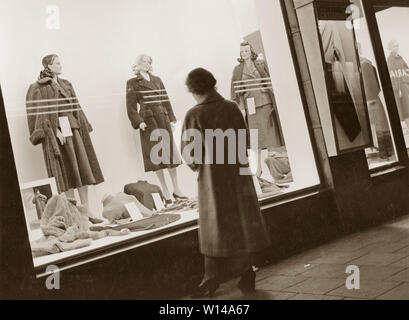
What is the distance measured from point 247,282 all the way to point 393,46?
5.02 metres

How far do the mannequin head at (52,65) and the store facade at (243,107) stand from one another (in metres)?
0.08

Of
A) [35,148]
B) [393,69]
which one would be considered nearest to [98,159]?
[35,148]

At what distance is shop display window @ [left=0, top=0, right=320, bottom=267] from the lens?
5.20 meters

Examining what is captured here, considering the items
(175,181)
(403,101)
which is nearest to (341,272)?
(175,181)

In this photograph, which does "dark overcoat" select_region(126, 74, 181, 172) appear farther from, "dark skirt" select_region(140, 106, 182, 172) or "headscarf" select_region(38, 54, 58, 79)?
"headscarf" select_region(38, 54, 58, 79)

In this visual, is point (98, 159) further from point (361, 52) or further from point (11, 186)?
point (361, 52)

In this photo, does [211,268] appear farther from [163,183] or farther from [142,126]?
[142,126]

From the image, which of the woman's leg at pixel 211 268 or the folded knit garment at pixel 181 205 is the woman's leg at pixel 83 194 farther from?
the woman's leg at pixel 211 268

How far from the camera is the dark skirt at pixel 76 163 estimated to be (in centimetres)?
554

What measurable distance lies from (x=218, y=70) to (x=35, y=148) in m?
2.41

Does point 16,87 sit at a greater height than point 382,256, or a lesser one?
greater

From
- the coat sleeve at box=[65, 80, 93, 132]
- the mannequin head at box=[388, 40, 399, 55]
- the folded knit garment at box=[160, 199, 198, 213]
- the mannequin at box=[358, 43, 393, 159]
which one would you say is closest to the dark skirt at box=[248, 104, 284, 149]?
the folded knit garment at box=[160, 199, 198, 213]

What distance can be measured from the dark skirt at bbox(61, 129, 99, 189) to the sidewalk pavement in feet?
5.88

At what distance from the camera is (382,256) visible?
543cm
